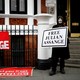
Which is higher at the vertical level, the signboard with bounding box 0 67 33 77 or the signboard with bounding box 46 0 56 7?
the signboard with bounding box 46 0 56 7

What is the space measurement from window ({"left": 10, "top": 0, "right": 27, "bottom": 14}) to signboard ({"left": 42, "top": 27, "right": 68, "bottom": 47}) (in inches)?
118

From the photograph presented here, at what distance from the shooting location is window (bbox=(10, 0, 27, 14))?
1336 cm

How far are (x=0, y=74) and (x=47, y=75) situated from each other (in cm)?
145

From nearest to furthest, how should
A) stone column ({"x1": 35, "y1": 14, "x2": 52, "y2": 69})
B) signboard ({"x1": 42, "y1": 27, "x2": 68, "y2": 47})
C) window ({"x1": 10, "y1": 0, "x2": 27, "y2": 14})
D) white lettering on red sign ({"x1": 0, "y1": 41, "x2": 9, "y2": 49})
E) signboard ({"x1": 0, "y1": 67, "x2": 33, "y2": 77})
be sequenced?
signboard ({"x1": 0, "y1": 67, "x2": 33, "y2": 77}) → signboard ({"x1": 42, "y1": 27, "x2": 68, "y2": 47}) → white lettering on red sign ({"x1": 0, "y1": 41, "x2": 9, "y2": 49}) → stone column ({"x1": 35, "y1": 14, "x2": 52, "y2": 69}) → window ({"x1": 10, "y1": 0, "x2": 27, "y2": 14})

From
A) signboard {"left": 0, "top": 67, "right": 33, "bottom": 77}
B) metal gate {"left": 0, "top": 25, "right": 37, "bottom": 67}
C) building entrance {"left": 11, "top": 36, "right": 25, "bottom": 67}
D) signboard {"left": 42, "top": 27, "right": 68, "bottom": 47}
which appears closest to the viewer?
signboard {"left": 0, "top": 67, "right": 33, "bottom": 77}

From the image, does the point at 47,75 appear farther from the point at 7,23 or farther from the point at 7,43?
the point at 7,23

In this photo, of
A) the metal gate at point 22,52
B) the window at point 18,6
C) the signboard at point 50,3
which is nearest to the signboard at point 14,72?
the metal gate at point 22,52

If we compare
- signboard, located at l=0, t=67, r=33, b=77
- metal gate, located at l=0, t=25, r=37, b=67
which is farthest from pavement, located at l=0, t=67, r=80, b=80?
metal gate, located at l=0, t=25, r=37, b=67

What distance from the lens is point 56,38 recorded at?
10500 millimetres

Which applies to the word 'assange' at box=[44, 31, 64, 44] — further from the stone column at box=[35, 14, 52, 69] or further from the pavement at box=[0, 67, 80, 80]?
the pavement at box=[0, 67, 80, 80]

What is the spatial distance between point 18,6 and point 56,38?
342 cm

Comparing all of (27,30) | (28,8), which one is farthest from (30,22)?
(27,30)

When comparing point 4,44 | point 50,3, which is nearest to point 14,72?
point 4,44

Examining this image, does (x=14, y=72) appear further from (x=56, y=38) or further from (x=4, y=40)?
(x=56, y=38)
